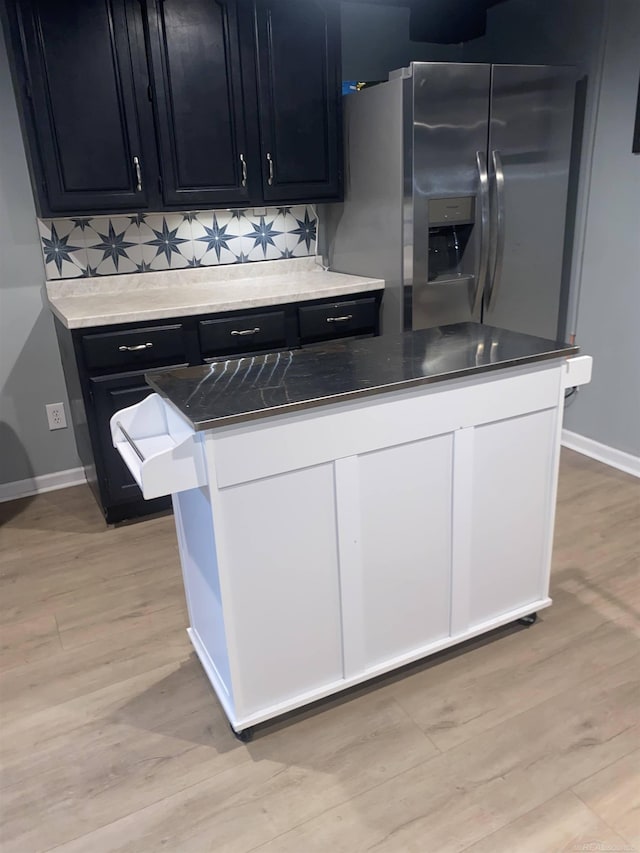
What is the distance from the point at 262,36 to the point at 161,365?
1.46m

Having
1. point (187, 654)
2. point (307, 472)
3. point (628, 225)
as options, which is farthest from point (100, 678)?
point (628, 225)

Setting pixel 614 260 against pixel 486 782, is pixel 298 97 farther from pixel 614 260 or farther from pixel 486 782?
pixel 486 782

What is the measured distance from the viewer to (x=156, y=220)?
3.11m

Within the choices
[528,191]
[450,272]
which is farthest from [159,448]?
[528,191]

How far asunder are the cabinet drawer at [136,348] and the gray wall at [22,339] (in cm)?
64

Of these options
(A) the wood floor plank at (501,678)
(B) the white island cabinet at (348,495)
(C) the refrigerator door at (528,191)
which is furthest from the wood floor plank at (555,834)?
(C) the refrigerator door at (528,191)

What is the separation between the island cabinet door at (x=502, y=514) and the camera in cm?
180

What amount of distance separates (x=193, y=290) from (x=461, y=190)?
1305mm

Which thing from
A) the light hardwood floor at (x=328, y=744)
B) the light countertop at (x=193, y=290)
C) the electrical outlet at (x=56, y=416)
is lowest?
the light hardwood floor at (x=328, y=744)

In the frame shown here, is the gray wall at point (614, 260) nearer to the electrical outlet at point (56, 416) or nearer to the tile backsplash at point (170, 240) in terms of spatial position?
the tile backsplash at point (170, 240)

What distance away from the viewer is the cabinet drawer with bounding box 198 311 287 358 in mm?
2752

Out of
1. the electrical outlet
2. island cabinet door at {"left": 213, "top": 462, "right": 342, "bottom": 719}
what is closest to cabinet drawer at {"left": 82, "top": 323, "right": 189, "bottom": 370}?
the electrical outlet

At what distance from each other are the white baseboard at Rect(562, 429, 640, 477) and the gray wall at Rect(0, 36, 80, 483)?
102 inches

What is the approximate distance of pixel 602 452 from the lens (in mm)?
3303
